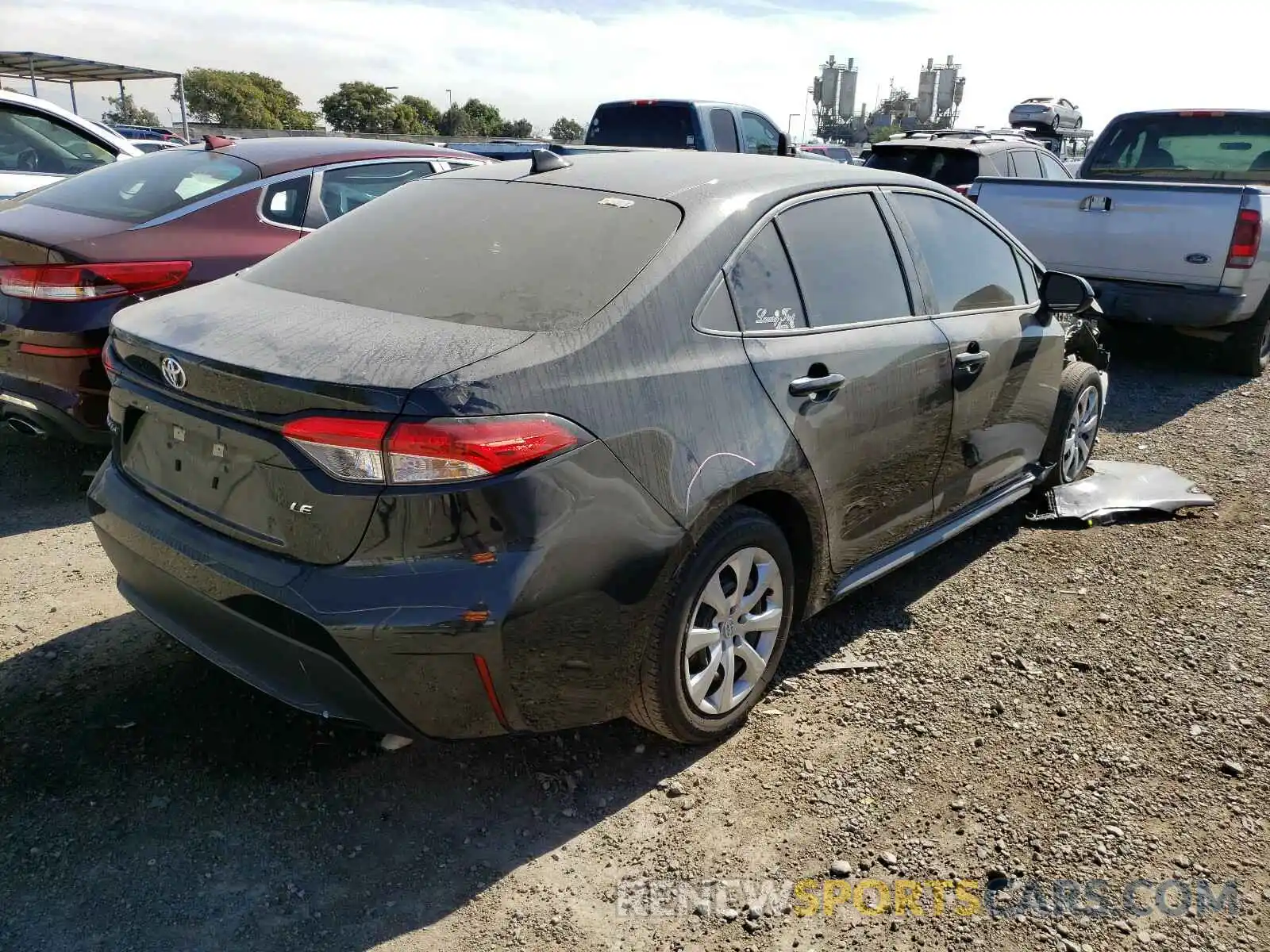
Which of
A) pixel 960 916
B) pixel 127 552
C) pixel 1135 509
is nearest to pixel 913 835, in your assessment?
pixel 960 916

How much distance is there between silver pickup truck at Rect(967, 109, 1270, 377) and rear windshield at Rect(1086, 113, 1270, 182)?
189cm

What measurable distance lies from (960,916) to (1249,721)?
147 cm

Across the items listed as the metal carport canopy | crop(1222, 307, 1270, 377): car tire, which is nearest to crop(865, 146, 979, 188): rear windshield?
crop(1222, 307, 1270, 377): car tire

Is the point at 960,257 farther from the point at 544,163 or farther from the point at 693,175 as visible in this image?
the point at 544,163

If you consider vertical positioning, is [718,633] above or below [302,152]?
below

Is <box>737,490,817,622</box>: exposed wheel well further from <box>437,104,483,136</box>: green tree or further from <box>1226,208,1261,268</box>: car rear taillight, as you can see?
<box>437,104,483,136</box>: green tree

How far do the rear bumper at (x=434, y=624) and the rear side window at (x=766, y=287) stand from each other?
73cm

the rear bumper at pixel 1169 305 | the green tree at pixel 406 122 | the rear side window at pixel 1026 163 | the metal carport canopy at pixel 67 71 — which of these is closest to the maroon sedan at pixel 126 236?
the rear bumper at pixel 1169 305

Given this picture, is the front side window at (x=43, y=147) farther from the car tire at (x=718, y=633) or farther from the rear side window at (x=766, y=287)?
the car tire at (x=718, y=633)

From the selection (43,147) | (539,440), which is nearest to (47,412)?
(539,440)

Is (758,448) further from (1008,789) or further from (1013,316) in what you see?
(1013,316)

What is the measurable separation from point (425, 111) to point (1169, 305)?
83268 mm

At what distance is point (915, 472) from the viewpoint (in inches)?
137

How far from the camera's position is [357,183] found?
5.39 metres
